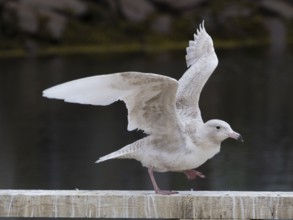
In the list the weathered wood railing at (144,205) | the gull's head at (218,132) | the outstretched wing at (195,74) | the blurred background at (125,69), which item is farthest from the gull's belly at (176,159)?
the blurred background at (125,69)

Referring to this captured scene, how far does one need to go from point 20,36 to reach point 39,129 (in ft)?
58.7

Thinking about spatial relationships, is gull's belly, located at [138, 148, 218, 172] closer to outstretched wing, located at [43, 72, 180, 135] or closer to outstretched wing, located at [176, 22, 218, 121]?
outstretched wing, located at [43, 72, 180, 135]

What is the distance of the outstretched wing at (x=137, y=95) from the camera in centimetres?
648

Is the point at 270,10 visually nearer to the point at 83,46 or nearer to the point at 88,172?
the point at 83,46

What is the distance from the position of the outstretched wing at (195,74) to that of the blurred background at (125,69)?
418 centimetres

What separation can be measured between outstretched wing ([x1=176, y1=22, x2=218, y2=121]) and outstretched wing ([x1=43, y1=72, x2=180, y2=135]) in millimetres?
264

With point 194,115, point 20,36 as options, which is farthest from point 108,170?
point 20,36

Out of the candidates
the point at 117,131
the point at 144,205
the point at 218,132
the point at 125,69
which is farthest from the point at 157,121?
the point at 125,69

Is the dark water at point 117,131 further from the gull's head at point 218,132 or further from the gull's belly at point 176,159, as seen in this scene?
the gull's head at point 218,132

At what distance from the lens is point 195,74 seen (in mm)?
Answer: 7961

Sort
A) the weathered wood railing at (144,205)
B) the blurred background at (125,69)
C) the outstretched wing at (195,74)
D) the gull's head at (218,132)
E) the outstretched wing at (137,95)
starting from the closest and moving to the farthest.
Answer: the weathered wood railing at (144,205), the outstretched wing at (137,95), the gull's head at (218,132), the outstretched wing at (195,74), the blurred background at (125,69)

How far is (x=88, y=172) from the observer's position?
14.4 m

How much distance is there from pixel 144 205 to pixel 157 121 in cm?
94

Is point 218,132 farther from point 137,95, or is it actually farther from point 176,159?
point 137,95
